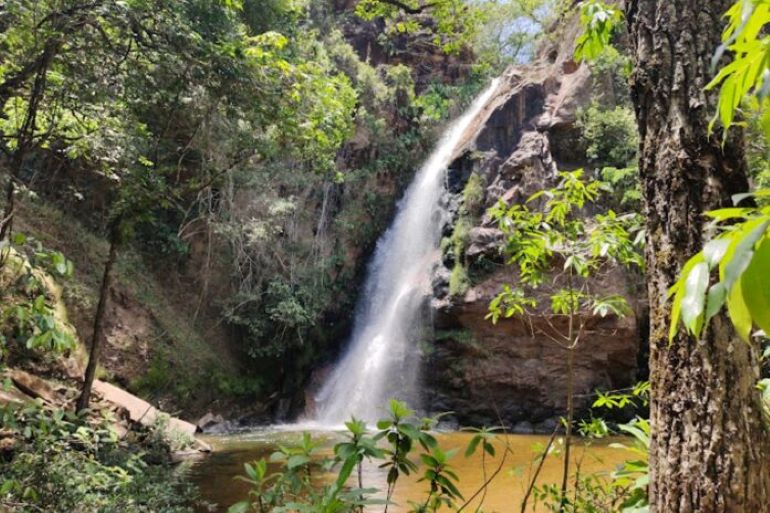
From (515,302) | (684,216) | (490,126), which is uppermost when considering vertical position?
(490,126)

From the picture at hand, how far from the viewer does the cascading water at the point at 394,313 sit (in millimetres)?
14250

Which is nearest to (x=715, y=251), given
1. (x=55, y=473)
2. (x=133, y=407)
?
(x=55, y=473)

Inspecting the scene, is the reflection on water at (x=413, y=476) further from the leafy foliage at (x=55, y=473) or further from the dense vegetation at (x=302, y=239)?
the leafy foliage at (x=55, y=473)

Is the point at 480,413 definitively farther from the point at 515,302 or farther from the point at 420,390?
the point at 515,302

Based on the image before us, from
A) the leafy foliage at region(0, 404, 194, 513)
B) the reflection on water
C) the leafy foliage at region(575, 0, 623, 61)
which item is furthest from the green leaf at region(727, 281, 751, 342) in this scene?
the reflection on water

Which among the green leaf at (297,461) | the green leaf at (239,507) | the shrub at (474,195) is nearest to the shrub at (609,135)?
the shrub at (474,195)

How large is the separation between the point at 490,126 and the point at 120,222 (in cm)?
1172

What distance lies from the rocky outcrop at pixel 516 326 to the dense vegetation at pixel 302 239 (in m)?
0.58

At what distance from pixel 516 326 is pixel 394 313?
147 inches

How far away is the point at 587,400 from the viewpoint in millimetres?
13359

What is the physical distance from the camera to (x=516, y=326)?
44.2 feet

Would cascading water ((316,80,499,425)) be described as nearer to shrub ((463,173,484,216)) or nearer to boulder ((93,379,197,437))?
shrub ((463,173,484,216))

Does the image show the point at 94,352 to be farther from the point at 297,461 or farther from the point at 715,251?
the point at 715,251

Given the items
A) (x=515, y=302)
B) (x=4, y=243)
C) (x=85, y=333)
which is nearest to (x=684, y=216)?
(x=515, y=302)
